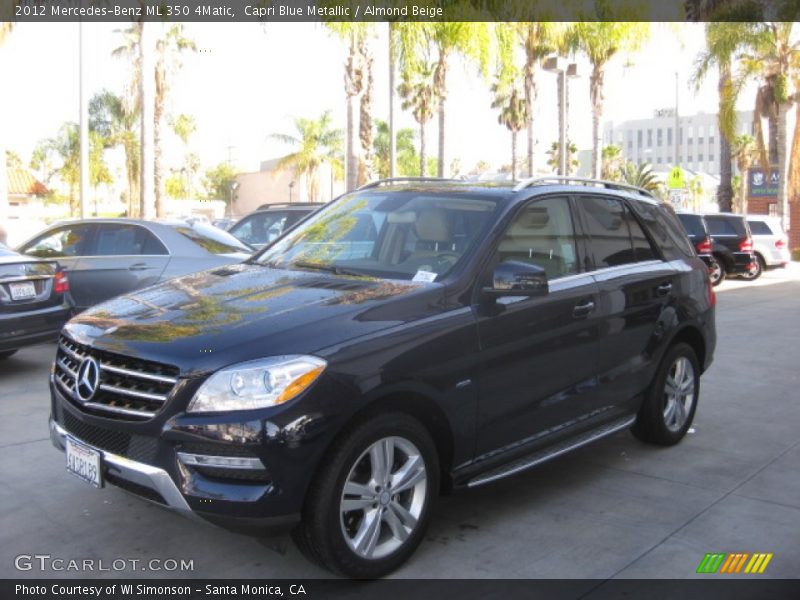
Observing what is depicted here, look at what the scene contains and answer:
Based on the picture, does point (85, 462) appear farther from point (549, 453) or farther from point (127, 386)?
point (549, 453)

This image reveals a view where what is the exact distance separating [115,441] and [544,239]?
260cm

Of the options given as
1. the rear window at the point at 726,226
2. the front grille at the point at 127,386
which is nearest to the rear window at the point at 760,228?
the rear window at the point at 726,226

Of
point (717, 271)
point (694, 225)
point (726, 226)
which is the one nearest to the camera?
point (694, 225)

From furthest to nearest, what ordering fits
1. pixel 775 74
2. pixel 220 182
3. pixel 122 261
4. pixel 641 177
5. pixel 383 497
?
pixel 220 182
pixel 641 177
pixel 775 74
pixel 122 261
pixel 383 497

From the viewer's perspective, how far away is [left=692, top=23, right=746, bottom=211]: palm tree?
28688mm

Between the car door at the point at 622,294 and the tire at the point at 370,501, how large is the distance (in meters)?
1.55

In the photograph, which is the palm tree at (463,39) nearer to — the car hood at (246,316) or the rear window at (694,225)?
the rear window at (694,225)

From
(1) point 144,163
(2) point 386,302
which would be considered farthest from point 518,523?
(1) point 144,163

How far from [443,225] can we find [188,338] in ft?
5.52

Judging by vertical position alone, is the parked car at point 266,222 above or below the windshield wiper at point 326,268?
above

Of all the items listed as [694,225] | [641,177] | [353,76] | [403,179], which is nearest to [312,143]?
[353,76]

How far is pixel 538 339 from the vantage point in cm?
460

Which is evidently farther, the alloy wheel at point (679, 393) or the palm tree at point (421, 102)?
the palm tree at point (421, 102)

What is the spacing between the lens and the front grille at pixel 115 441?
356cm
